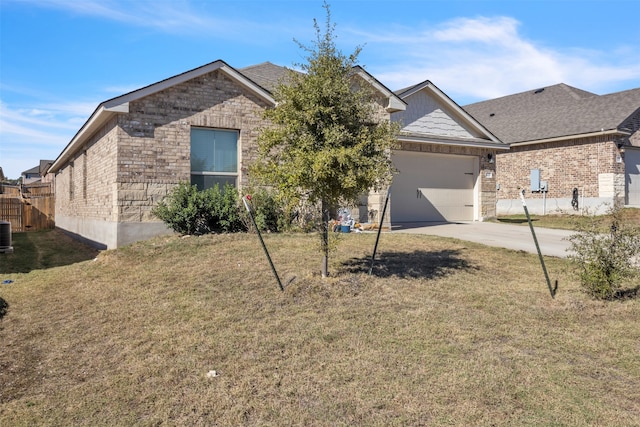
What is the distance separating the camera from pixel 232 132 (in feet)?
42.9

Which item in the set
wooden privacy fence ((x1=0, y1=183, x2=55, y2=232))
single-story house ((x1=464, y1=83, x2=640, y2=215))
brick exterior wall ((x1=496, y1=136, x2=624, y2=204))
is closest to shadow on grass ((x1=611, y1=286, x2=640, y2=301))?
single-story house ((x1=464, y1=83, x2=640, y2=215))

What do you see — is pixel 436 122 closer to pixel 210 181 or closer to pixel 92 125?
pixel 210 181

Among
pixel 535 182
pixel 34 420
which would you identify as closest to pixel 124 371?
pixel 34 420

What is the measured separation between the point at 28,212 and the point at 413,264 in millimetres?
24833

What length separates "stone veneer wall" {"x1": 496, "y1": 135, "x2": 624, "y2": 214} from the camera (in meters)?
21.1

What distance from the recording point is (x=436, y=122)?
17.9 metres

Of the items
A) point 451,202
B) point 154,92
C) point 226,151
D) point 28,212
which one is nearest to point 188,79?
point 154,92

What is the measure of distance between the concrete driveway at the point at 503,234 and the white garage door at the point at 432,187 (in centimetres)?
97

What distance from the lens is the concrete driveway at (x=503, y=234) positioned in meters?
11.4

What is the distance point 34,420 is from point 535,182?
24391 millimetres

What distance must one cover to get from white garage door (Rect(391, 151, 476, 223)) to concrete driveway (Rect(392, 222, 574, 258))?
973 mm

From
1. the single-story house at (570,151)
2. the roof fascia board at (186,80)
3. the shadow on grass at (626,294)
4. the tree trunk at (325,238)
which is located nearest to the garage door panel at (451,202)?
the single-story house at (570,151)

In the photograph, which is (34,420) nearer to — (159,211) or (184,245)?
(184,245)

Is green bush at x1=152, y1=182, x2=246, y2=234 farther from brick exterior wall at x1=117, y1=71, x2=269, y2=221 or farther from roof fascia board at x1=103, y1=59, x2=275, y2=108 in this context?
roof fascia board at x1=103, y1=59, x2=275, y2=108
